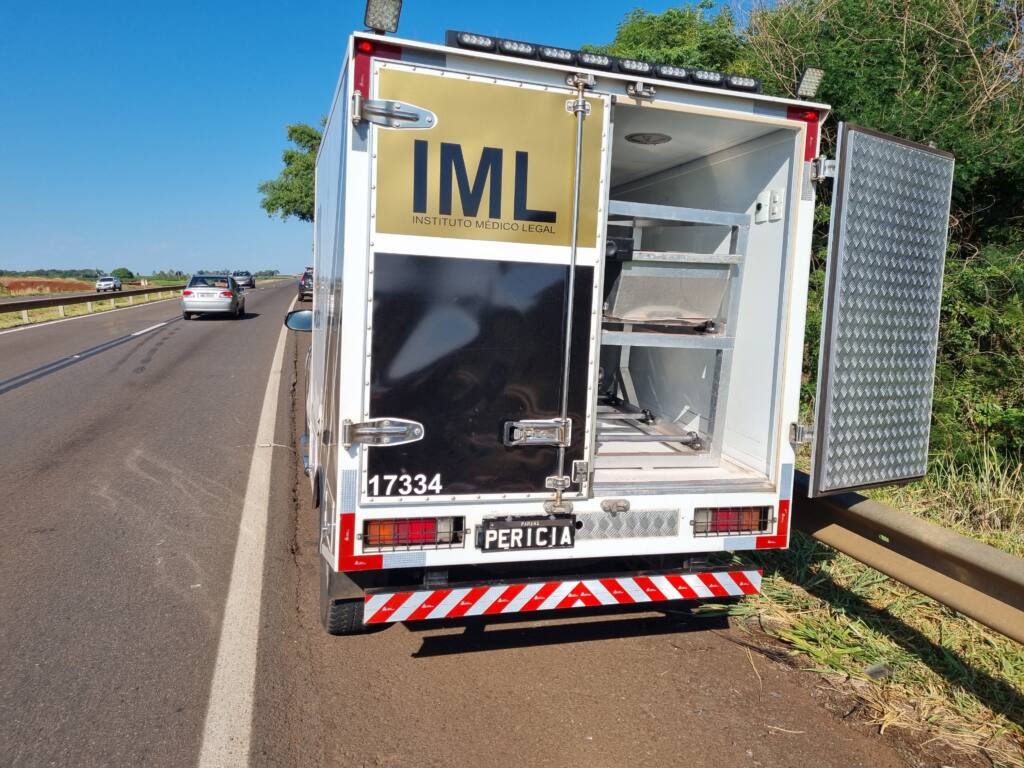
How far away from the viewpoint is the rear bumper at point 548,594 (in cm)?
358

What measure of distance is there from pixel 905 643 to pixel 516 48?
3.54 meters

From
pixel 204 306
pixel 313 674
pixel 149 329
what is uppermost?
pixel 204 306

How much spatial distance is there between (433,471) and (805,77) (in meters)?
2.69

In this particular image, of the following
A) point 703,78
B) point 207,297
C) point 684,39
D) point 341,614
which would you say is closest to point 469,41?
point 703,78

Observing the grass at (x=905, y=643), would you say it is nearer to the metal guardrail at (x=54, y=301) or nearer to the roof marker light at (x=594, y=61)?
the roof marker light at (x=594, y=61)

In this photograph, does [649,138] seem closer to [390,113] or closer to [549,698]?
[390,113]

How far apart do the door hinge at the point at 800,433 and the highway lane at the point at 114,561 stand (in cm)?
302

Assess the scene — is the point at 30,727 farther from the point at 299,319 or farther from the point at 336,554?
the point at 299,319

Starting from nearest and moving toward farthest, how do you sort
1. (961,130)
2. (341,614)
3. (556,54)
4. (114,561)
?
1. (556,54)
2. (341,614)
3. (114,561)
4. (961,130)

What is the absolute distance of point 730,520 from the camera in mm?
3900

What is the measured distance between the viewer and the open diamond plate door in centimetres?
363

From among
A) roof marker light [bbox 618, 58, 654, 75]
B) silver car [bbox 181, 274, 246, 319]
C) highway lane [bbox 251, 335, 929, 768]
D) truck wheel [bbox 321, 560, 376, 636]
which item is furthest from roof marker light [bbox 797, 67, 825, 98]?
silver car [bbox 181, 274, 246, 319]

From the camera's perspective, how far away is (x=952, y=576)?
3.40 m

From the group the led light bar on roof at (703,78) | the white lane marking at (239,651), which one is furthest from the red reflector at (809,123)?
the white lane marking at (239,651)
